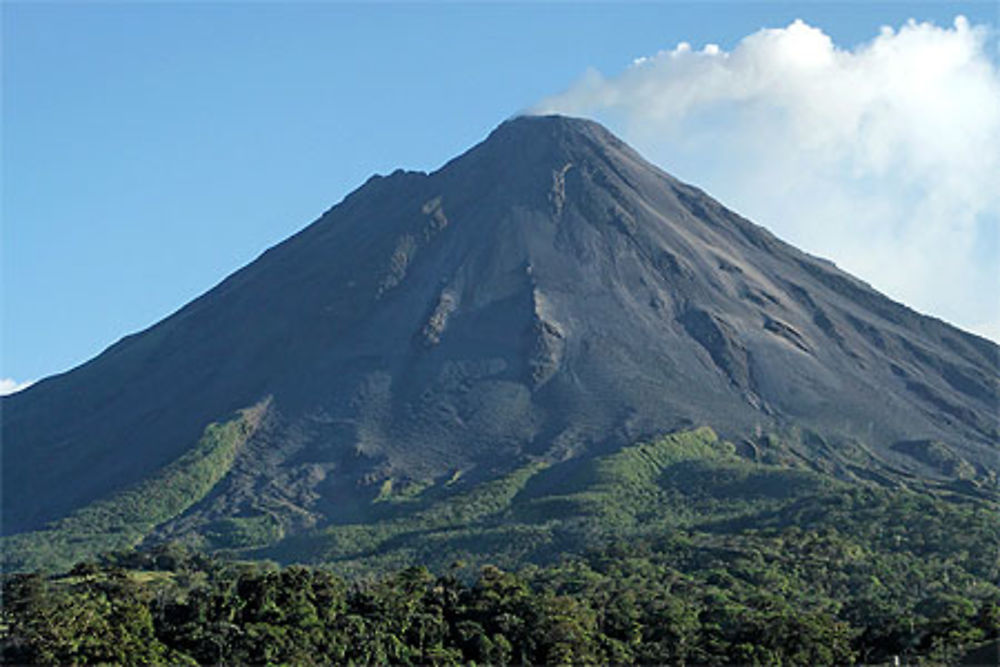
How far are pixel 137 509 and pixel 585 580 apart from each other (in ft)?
249

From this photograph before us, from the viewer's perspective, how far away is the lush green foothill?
228ft

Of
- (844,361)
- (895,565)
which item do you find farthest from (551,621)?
(844,361)

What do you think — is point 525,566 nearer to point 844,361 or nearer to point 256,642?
point 256,642

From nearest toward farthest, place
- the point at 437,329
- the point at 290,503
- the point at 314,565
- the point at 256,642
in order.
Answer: the point at 256,642, the point at 314,565, the point at 290,503, the point at 437,329

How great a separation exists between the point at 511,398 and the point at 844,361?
36090mm

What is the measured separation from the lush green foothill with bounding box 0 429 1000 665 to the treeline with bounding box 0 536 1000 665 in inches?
4.7

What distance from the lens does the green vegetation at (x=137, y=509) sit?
153750 mm

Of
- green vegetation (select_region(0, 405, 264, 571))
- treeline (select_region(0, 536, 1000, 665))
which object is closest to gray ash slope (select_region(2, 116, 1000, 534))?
green vegetation (select_region(0, 405, 264, 571))

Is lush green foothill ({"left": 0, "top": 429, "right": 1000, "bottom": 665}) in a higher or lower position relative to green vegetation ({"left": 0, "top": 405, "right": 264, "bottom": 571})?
lower

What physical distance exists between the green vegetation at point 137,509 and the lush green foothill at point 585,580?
1013cm

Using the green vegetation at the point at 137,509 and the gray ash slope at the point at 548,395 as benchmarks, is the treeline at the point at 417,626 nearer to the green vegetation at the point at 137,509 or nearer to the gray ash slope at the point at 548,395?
the green vegetation at the point at 137,509

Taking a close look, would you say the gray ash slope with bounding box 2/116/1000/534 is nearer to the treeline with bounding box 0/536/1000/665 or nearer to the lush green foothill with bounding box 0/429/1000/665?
the lush green foothill with bounding box 0/429/1000/665

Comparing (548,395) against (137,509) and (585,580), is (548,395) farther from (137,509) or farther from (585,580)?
(585,580)

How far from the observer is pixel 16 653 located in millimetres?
62438
